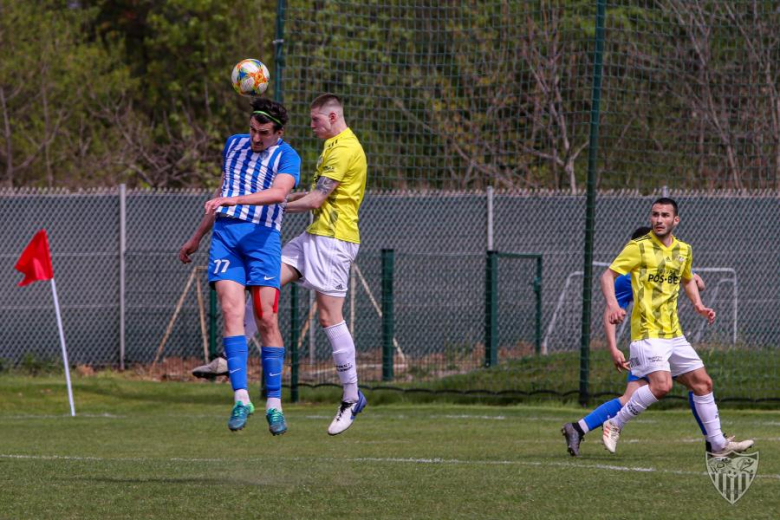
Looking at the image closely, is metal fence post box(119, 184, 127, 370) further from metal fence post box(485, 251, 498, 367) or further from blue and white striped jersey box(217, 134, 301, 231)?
blue and white striped jersey box(217, 134, 301, 231)

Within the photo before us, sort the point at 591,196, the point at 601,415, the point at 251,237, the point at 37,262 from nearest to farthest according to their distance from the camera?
the point at 251,237 < the point at 601,415 < the point at 591,196 < the point at 37,262

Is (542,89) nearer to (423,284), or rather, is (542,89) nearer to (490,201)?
(490,201)

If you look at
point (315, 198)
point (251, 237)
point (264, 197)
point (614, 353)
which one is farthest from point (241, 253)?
point (614, 353)

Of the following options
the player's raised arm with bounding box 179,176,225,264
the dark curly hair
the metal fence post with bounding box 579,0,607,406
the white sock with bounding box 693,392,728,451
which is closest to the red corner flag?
the metal fence post with bounding box 579,0,607,406

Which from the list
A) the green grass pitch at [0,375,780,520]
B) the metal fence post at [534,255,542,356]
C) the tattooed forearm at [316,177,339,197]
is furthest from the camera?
the metal fence post at [534,255,542,356]

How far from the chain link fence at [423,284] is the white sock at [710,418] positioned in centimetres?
600

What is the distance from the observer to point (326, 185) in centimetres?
895

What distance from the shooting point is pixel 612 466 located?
9352 millimetres

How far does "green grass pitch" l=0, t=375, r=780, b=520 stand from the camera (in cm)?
733

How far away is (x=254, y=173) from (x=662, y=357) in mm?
3466

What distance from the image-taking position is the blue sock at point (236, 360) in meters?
8.50

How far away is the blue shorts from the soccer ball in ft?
3.47

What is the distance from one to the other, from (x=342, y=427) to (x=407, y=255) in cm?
850

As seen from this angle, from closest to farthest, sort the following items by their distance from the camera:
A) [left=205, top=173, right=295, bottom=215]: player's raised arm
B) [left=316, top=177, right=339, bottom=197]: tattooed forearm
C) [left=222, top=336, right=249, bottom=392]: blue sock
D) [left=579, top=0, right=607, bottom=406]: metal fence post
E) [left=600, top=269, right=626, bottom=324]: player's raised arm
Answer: [left=205, top=173, right=295, bottom=215]: player's raised arm < [left=222, top=336, right=249, bottom=392]: blue sock < [left=316, top=177, right=339, bottom=197]: tattooed forearm < [left=600, top=269, right=626, bottom=324]: player's raised arm < [left=579, top=0, right=607, bottom=406]: metal fence post
